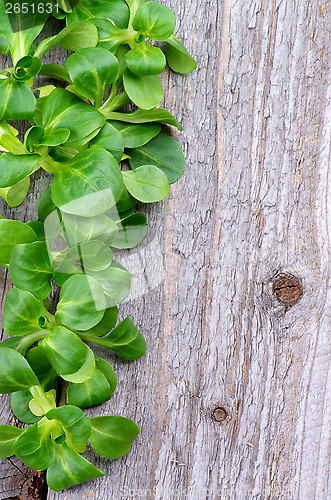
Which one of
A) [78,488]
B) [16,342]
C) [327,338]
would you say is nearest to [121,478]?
[78,488]

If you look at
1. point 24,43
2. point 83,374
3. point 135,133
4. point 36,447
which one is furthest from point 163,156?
point 36,447

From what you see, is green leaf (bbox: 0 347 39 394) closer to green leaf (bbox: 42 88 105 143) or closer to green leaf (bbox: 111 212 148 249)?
green leaf (bbox: 111 212 148 249)

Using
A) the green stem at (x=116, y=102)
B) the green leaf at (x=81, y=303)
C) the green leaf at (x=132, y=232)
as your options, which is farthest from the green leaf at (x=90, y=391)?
the green stem at (x=116, y=102)

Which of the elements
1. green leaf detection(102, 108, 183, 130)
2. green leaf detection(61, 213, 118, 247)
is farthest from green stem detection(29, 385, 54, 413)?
green leaf detection(102, 108, 183, 130)

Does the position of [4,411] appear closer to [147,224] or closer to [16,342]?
[16,342]

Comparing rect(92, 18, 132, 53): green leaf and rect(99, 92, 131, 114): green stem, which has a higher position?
rect(92, 18, 132, 53): green leaf

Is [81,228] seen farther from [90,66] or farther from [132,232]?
[90,66]
